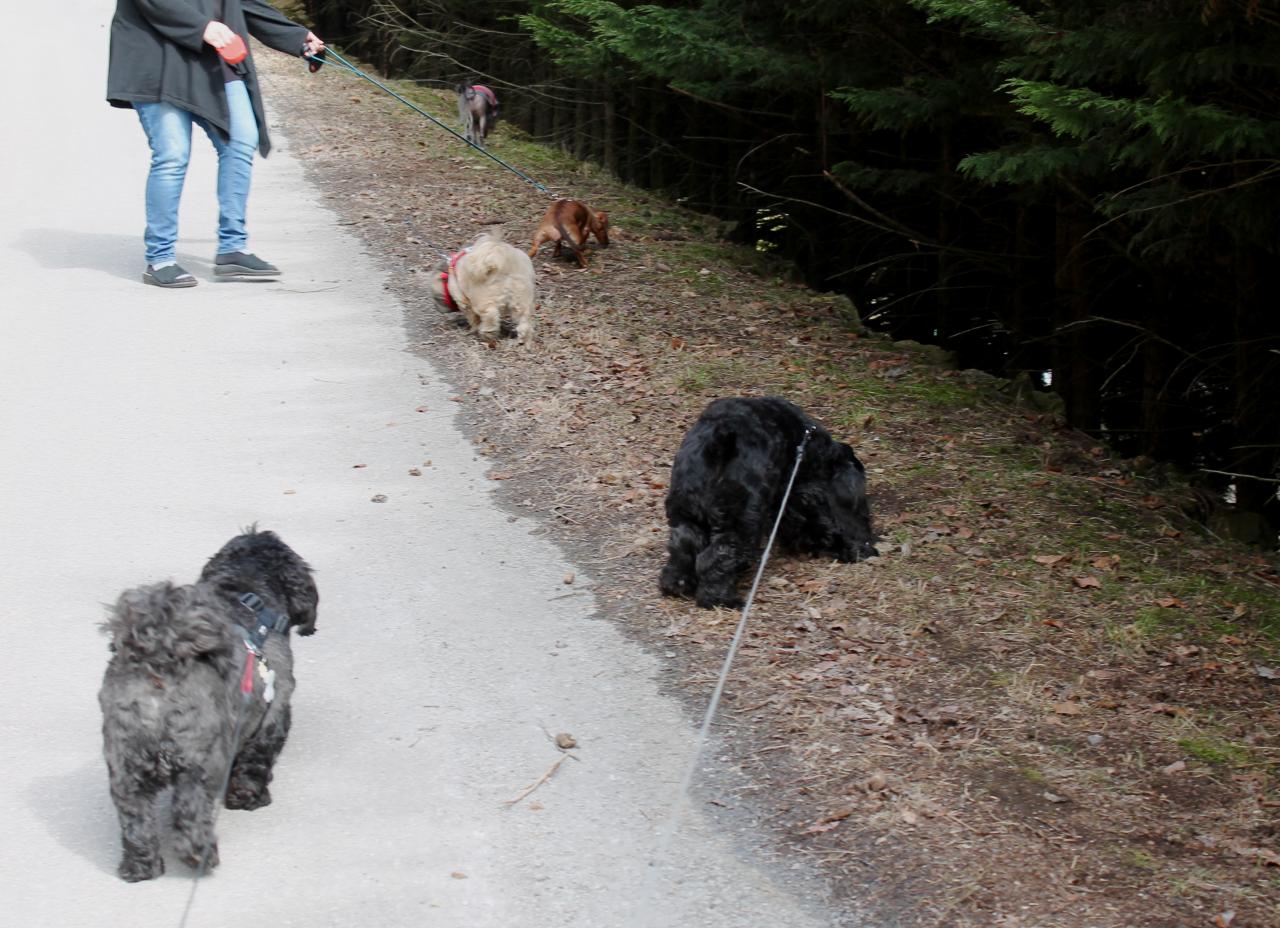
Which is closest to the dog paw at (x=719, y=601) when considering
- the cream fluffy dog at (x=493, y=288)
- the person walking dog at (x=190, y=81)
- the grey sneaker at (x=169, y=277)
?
the cream fluffy dog at (x=493, y=288)

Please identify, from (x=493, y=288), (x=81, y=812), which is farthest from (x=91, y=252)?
(x=81, y=812)

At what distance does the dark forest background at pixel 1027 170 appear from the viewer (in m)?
6.39

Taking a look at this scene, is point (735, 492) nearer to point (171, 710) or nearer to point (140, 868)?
point (171, 710)

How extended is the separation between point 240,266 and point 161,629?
26.0 ft

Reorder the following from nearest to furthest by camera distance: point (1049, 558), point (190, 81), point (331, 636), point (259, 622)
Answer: point (259, 622), point (331, 636), point (1049, 558), point (190, 81)

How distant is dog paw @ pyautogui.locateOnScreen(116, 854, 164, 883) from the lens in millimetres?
3971

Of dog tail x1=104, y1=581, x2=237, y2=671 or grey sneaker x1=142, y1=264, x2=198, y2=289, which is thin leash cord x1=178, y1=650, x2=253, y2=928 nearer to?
dog tail x1=104, y1=581, x2=237, y2=671

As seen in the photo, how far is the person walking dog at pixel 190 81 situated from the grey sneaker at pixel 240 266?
1.40 ft

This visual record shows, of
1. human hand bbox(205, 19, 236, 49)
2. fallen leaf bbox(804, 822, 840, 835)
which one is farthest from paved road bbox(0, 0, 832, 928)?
human hand bbox(205, 19, 236, 49)

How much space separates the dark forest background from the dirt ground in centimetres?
105

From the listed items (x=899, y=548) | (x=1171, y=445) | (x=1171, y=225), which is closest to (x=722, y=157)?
(x=1171, y=445)

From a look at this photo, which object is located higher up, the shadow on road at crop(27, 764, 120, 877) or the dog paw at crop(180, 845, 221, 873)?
the dog paw at crop(180, 845, 221, 873)

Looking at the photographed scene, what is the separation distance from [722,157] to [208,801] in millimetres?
14846

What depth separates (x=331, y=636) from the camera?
5781 mm
